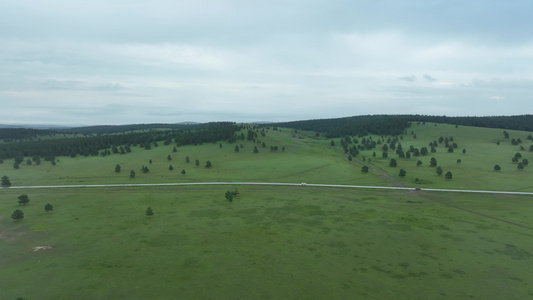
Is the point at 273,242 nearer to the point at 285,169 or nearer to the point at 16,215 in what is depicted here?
the point at 16,215

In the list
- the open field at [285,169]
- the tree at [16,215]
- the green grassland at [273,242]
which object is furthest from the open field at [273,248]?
the open field at [285,169]

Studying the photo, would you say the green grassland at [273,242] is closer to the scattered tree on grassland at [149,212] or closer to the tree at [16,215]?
the scattered tree on grassland at [149,212]

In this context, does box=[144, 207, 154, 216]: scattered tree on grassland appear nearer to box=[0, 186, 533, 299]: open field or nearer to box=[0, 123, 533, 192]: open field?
box=[0, 186, 533, 299]: open field

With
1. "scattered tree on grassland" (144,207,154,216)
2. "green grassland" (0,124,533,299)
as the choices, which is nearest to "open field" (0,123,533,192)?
"green grassland" (0,124,533,299)

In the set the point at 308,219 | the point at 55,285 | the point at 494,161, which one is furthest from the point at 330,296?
the point at 494,161

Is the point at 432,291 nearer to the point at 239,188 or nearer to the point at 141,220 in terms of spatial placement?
the point at 141,220

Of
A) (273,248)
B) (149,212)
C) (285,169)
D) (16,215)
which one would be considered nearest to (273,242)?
(273,248)
